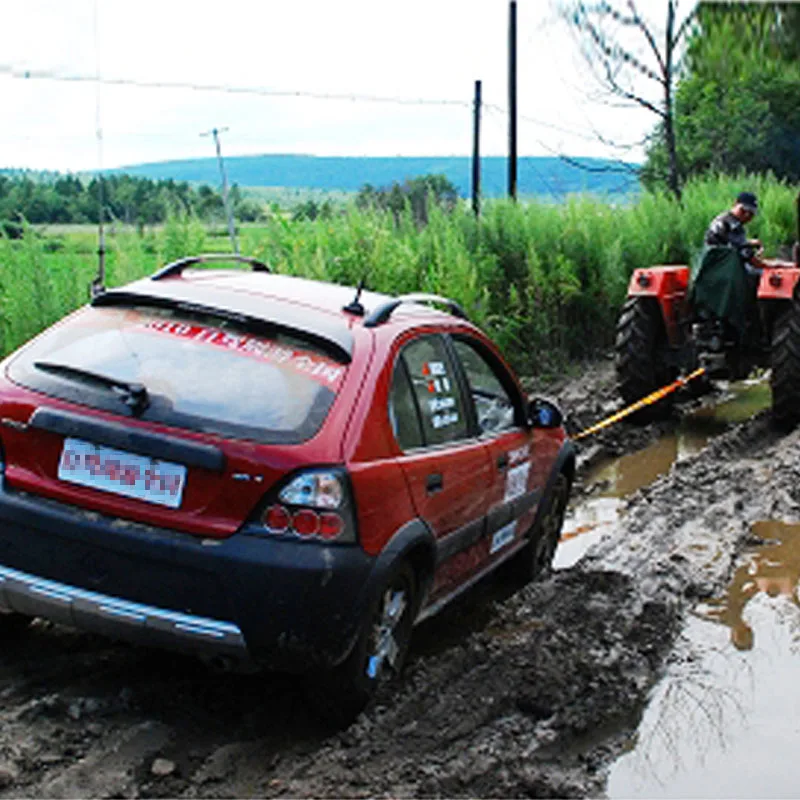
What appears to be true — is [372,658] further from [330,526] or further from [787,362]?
[787,362]

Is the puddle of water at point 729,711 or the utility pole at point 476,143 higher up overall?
the utility pole at point 476,143

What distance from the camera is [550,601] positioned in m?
6.50

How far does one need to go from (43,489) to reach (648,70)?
2004 centimetres

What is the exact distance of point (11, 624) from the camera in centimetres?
533

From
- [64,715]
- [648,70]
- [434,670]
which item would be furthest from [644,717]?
[648,70]

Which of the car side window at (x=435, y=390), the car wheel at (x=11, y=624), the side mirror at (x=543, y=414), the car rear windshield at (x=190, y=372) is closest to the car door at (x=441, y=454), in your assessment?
the car side window at (x=435, y=390)

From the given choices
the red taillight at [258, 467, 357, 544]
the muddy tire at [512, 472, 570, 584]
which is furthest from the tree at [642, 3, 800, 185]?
the red taillight at [258, 467, 357, 544]

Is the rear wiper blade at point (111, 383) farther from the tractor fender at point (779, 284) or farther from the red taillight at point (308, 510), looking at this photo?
the tractor fender at point (779, 284)

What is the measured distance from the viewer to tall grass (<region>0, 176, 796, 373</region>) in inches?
417

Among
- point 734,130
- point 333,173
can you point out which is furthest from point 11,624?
point 734,130

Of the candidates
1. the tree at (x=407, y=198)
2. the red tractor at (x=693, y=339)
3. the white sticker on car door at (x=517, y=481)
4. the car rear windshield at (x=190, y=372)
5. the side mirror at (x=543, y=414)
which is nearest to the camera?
the car rear windshield at (x=190, y=372)

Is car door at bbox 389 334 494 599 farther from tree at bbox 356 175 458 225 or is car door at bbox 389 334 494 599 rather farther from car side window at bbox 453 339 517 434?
tree at bbox 356 175 458 225

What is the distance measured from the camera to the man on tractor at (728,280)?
38.9 ft

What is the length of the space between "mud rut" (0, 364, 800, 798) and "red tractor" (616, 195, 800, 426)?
5.23 m
